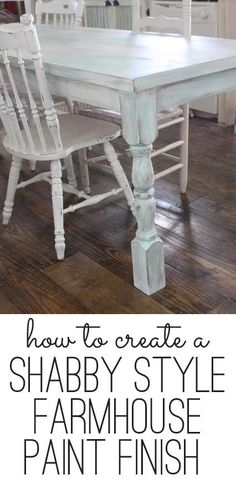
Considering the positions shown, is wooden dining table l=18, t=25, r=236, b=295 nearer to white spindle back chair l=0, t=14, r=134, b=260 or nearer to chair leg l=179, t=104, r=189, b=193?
white spindle back chair l=0, t=14, r=134, b=260

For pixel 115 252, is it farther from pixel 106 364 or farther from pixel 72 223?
pixel 106 364

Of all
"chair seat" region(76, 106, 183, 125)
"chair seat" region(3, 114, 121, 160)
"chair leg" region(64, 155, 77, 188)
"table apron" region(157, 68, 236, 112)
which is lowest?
"chair leg" region(64, 155, 77, 188)

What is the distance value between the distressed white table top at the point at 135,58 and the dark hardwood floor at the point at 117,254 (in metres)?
0.70

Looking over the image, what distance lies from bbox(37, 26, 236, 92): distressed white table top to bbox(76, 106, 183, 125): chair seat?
308 millimetres

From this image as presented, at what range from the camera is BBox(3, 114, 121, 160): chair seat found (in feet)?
5.99

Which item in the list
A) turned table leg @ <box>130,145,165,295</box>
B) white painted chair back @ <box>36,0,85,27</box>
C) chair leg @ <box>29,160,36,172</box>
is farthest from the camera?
chair leg @ <box>29,160,36,172</box>

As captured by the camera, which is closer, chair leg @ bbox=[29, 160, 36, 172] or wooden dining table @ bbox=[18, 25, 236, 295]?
wooden dining table @ bbox=[18, 25, 236, 295]

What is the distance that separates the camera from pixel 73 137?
1951 millimetres

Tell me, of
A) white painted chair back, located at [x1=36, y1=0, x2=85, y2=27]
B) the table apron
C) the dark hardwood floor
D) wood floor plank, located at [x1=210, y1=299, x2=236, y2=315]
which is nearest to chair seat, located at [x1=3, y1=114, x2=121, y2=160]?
the dark hardwood floor

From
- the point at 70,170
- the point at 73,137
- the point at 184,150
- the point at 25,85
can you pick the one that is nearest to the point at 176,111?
the point at 184,150

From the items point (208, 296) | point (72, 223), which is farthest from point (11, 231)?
point (208, 296)

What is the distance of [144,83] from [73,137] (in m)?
0.69

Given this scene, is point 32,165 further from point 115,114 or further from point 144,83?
point 144,83

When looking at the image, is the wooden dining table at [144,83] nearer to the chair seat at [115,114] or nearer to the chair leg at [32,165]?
the chair seat at [115,114]
